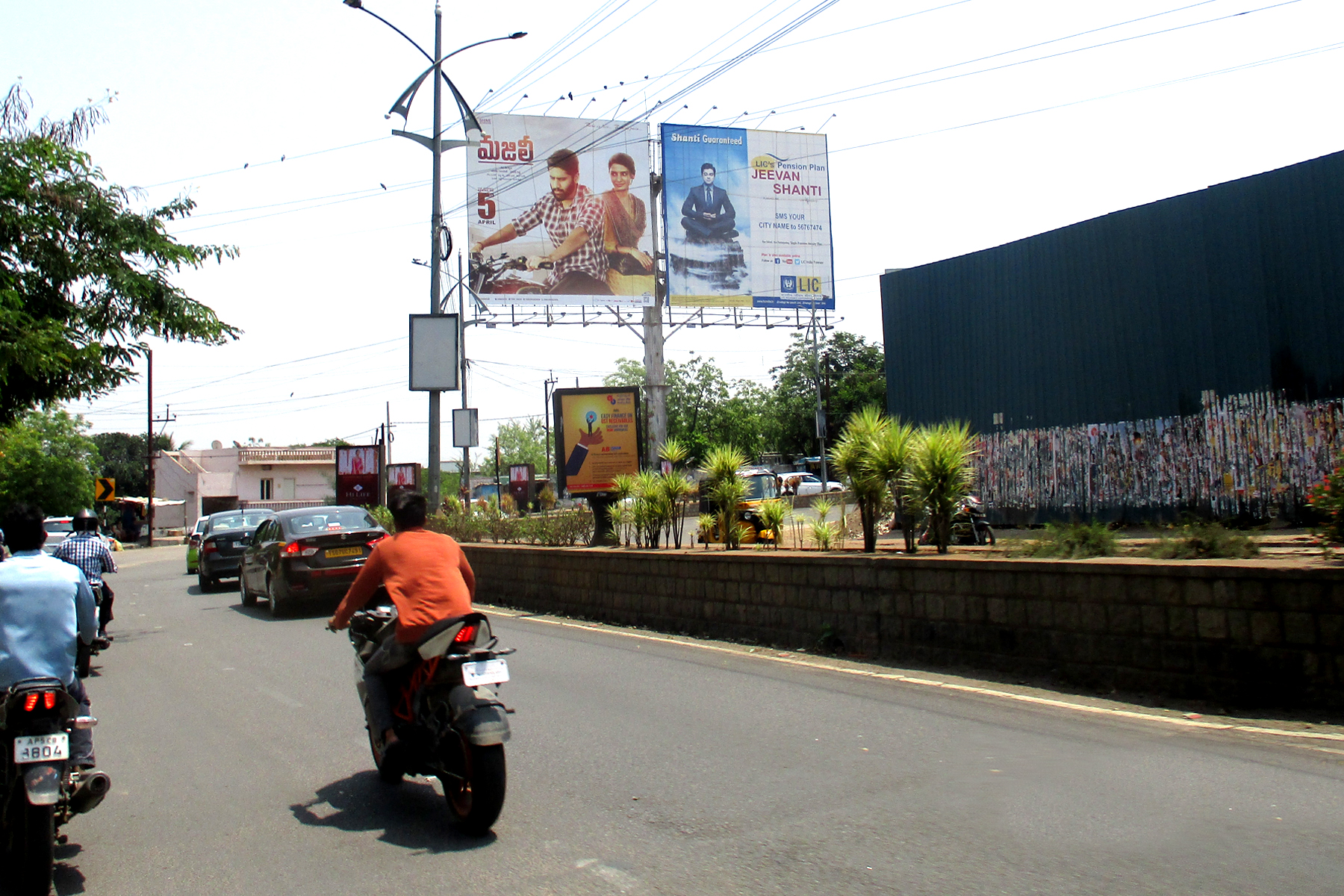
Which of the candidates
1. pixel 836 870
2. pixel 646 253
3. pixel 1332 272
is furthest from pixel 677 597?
pixel 646 253

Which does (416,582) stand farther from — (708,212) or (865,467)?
(708,212)

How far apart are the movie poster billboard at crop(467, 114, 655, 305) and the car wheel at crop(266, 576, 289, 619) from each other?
23.5 m

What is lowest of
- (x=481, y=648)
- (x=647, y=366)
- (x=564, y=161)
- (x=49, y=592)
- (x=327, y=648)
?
(x=327, y=648)

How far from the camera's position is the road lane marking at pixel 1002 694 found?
6473 mm

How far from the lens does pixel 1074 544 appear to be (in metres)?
9.05

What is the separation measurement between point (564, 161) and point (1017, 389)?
23.6m

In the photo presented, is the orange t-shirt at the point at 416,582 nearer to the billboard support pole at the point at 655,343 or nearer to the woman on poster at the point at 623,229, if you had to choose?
the billboard support pole at the point at 655,343

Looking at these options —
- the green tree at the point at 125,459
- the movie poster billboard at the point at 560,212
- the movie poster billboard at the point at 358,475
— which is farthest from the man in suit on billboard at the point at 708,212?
the green tree at the point at 125,459

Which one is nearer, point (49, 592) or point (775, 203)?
point (49, 592)

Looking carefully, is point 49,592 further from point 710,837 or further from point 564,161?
point 564,161

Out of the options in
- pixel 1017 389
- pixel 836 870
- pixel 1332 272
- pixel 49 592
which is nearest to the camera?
pixel 836 870

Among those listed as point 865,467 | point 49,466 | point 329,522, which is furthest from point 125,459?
point 865,467

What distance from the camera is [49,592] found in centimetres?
476

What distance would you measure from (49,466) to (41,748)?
197 feet
